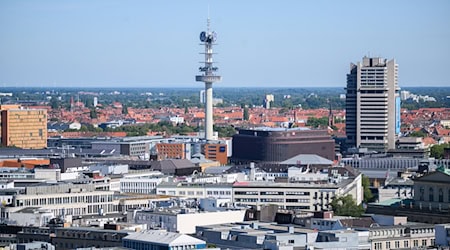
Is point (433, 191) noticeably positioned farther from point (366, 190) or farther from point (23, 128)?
point (23, 128)

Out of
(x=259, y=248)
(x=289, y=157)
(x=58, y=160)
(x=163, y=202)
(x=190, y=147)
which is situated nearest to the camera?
(x=259, y=248)

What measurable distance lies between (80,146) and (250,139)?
25.9 metres

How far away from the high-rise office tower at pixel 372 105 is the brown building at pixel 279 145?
46.4 feet

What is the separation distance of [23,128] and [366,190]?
68.6 meters

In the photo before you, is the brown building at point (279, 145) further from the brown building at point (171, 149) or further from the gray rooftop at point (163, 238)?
the gray rooftop at point (163, 238)

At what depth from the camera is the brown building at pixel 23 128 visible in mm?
183125

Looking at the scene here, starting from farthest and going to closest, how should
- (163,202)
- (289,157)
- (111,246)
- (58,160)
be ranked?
(289,157) → (58,160) → (163,202) → (111,246)

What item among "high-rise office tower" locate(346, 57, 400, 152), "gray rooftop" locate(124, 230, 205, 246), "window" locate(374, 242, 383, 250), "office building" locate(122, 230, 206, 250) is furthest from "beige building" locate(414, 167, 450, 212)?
"high-rise office tower" locate(346, 57, 400, 152)

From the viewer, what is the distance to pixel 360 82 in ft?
603

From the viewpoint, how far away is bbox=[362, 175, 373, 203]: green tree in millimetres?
120625

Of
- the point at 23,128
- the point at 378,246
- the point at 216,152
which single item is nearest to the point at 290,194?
the point at 378,246

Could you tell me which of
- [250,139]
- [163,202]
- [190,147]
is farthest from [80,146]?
[163,202]

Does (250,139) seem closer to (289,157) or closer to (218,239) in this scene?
(289,157)

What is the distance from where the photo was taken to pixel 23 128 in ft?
611
